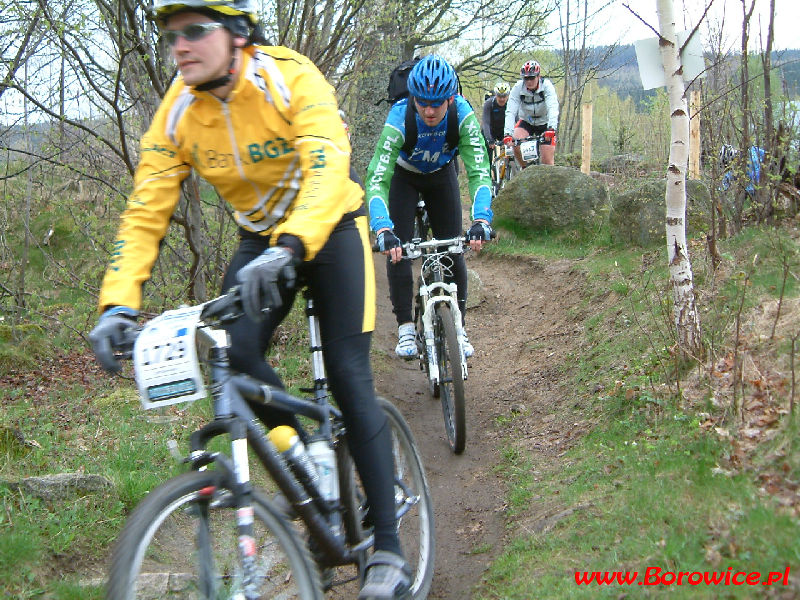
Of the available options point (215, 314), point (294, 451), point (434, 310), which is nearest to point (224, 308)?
point (215, 314)

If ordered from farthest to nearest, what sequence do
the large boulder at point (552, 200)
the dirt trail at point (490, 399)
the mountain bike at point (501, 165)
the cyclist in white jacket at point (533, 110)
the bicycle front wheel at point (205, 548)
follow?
the mountain bike at point (501, 165) → the cyclist in white jacket at point (533, 110) → the large boulder at point (552, 200) → the dirt trail at point (490, 399) → the bicycle front wheel at point (205, 548)

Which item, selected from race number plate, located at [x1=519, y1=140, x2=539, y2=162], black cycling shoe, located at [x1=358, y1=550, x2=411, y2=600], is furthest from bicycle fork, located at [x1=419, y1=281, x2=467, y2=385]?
race number plate, located at [x1=519, y1=140, x2=539, y2=162]

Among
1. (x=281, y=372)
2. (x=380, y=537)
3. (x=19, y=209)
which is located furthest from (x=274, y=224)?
(x=19, y=209)

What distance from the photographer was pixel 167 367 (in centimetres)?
205

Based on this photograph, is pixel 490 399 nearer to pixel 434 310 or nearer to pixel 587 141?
pixel 434 310

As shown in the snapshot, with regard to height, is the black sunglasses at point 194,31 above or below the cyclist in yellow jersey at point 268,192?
above

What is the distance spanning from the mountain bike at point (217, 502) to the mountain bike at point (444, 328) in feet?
7.04

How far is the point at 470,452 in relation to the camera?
505 cm

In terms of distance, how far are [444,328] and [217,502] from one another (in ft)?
9.58

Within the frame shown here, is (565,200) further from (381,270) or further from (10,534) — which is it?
(10,534)

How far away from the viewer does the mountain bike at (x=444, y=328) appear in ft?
15.8

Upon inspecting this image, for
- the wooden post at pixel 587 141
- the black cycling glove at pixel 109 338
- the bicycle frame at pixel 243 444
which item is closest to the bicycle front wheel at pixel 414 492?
the bicycle frame at pixel 243 444

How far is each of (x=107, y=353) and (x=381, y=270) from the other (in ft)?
27.8

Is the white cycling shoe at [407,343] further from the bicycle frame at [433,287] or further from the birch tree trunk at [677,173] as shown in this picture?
the birch tree trunk at [677,173]
